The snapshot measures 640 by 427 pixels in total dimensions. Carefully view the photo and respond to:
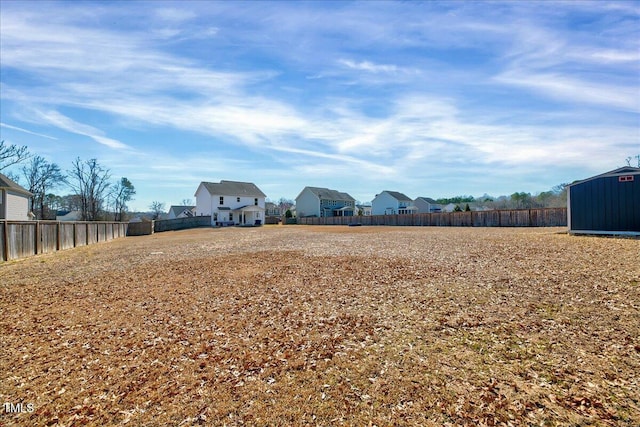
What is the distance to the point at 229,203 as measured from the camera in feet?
180

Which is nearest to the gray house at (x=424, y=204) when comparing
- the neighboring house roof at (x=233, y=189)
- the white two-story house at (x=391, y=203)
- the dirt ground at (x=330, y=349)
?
the white two-story house at (x=391, y=203)

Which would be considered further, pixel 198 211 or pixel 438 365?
pixel 198 211

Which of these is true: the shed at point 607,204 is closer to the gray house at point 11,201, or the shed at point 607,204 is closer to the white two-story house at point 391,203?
the gray house at point 11,201

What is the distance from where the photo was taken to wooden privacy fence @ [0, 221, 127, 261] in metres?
14.4

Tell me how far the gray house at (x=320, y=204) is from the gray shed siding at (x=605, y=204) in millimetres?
48902

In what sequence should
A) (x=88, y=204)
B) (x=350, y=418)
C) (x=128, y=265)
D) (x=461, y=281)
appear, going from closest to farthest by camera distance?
1. (x=350, y=418)
2. (x=461, y=281)
3. (x=128, y=265)
4. (x=88, y=204)

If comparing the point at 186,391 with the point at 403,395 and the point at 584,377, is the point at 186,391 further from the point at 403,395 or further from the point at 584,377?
the point at 584,377

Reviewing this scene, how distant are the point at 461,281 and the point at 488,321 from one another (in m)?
3.05

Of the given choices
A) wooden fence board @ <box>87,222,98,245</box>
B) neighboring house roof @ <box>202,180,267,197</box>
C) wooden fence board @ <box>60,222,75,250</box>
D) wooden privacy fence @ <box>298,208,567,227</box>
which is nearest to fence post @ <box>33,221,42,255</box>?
wooden fence board @ <box>60,222,75,250</box>

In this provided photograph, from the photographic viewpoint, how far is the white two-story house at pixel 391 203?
66.5m

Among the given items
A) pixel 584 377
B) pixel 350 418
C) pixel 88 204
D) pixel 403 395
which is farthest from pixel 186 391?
pixel 88 204

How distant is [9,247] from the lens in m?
14.5

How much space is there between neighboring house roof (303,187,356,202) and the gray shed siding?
49.1 metres

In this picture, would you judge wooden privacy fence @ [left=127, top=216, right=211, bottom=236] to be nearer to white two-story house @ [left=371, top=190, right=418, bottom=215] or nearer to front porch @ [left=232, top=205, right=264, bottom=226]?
front porch @ [left=232, top=205, right=264, bottom=226]
